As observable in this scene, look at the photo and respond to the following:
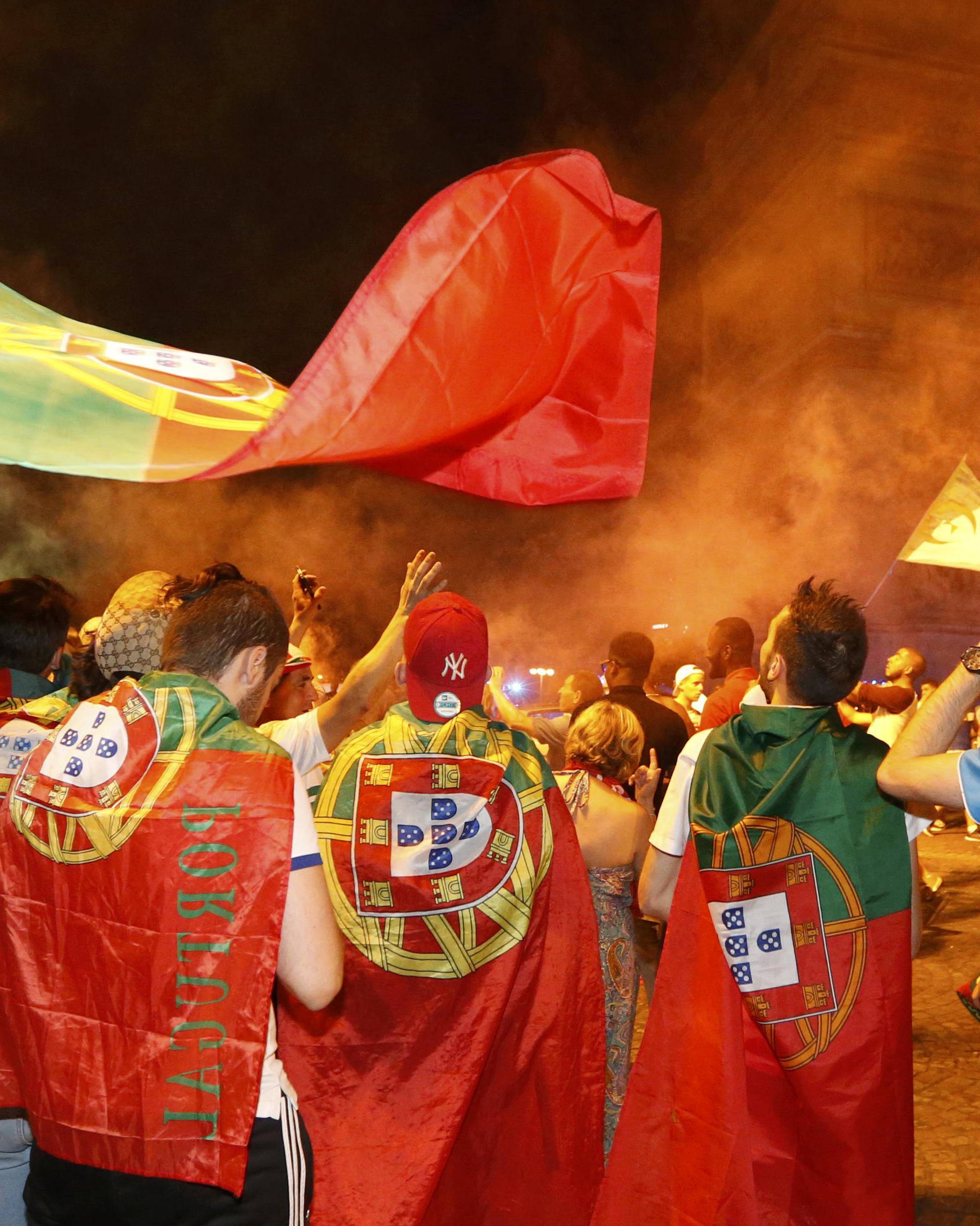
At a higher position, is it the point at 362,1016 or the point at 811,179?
the point at 811,179

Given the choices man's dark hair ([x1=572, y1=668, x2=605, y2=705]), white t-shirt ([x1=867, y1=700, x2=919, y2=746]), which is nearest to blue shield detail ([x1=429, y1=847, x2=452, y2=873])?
man's dark hair ([x1=572, y1=668, x2=605, y2=705])

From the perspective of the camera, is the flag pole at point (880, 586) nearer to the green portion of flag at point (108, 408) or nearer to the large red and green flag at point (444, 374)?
the large red and green flag at point (444, 374)

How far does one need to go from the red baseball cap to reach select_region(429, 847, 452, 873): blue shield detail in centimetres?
32

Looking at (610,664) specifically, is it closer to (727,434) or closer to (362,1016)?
(362,1016)

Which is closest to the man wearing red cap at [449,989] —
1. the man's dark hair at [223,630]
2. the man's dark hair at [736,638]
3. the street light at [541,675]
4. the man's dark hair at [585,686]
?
the man's dark hair at [223,630]

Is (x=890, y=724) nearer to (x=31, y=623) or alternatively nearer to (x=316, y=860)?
(x=31, y=623)

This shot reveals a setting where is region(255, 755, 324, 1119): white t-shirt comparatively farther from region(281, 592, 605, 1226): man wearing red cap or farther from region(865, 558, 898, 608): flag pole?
region(865, 558, 898, 608): flag pole

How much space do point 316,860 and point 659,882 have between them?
3.94ft

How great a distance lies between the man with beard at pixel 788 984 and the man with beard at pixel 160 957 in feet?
3.44

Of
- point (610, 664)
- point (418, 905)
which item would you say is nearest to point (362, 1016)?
point (418, 905)

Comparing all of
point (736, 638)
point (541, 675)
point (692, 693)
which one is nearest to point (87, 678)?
point (736, 638)

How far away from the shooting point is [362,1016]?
2439 millimetres

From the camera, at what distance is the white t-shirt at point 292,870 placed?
5.06ft

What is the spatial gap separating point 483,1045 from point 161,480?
1.56m
